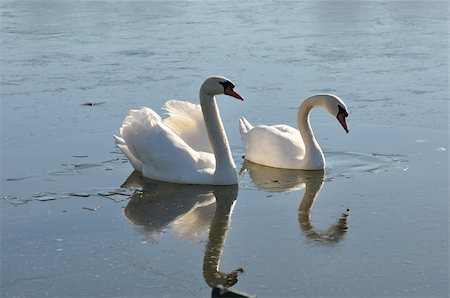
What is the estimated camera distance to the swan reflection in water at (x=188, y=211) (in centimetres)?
528

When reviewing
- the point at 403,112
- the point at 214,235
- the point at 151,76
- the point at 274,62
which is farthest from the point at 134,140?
the point at 274,62

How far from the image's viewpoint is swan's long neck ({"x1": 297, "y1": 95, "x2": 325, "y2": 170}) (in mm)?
7258

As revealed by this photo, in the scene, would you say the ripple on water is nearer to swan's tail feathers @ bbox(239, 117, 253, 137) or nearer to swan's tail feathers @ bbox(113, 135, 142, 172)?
swan's tail feathers @ bbox(239, 117, 253, 137)

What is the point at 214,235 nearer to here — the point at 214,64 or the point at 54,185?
the point at 54,185

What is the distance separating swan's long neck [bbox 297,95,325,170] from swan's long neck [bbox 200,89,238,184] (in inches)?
27.0

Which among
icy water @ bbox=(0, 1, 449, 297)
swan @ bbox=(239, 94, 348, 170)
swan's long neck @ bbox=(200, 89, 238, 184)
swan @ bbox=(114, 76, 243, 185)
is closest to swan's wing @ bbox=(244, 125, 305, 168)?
swan @ bbox=(239, 94, 348, 170)

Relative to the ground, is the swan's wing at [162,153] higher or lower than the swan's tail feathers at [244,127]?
higher

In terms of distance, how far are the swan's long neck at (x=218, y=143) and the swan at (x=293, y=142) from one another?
2.18 ft

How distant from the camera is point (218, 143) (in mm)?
6914

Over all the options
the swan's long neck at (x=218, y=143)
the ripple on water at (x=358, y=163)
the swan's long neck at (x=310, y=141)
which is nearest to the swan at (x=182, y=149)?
the swan's long neck at (x=218, y=143)

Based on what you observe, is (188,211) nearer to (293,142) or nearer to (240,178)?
(240,178)

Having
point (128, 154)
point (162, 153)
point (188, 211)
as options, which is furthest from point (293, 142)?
point (188, 211)

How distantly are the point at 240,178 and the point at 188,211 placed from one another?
41.8 inches

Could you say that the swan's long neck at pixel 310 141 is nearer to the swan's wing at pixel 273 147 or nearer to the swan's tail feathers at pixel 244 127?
the swan's wing at pixel 273 147
